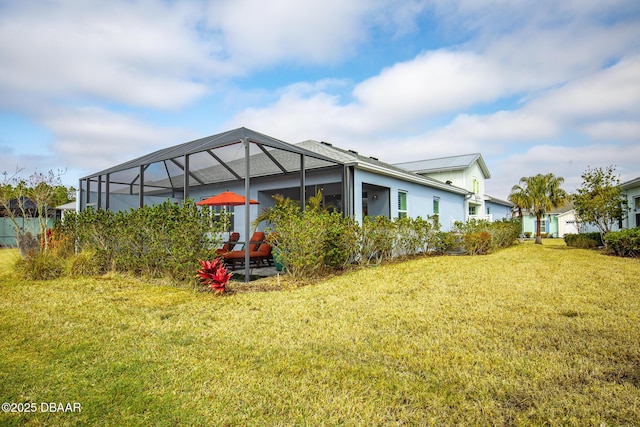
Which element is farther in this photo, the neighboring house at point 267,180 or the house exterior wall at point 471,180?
the house exterior wall at point 471,180

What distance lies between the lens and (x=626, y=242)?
11852 mm

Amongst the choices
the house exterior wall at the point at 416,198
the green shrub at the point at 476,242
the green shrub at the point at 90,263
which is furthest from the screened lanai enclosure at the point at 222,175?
the green shrub at the point at 476,242

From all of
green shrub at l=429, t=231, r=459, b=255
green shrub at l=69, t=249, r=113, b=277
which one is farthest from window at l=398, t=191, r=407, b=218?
green shrub at l=69, t=249, r=113, b=277

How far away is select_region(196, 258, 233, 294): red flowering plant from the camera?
20.1ft

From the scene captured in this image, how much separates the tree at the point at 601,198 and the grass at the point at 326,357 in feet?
32.4

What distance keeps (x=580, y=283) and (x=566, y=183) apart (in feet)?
64.1

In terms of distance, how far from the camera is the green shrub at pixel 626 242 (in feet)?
37.7

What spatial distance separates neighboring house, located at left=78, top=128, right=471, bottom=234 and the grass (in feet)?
14.1

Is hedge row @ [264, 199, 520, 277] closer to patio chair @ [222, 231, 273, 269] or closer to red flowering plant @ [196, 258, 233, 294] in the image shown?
patio chair @ [222, 231, 273, 269]

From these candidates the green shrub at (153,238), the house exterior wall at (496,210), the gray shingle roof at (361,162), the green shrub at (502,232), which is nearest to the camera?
the green shrub at (153,238)

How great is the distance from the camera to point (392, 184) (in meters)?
12.4

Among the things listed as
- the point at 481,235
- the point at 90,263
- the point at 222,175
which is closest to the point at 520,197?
the point at 481,235

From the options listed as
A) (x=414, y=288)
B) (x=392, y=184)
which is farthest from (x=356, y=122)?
(x=414, y=288)

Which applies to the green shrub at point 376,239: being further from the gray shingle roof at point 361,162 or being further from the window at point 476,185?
the window at point 476,185
